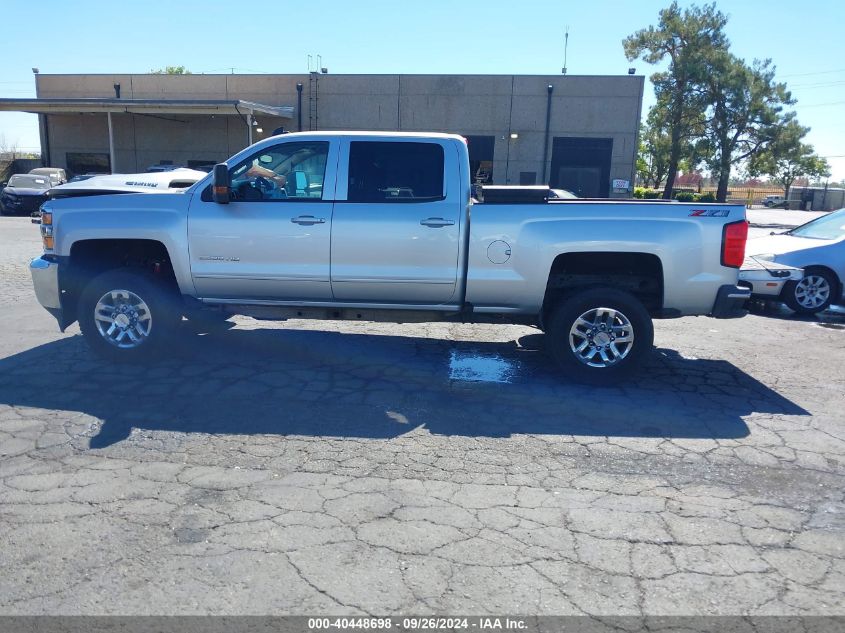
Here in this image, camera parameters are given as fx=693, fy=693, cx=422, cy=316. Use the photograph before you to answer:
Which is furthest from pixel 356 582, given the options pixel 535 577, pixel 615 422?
pixel 615 422

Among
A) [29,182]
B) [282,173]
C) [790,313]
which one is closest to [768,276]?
[790,313]

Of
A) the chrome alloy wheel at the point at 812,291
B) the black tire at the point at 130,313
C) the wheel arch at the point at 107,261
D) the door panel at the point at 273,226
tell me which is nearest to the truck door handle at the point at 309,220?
the door panel at the point at 273,226

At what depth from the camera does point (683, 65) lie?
37875 millimetres

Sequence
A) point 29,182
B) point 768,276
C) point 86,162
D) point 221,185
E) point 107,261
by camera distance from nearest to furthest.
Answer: point 221,185 < point 107,261 < point 768,276 < point 29,182 < point 86,162

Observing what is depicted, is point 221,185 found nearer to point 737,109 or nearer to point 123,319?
point 123,319

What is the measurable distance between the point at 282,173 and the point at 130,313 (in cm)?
196

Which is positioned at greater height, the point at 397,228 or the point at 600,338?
the point at 397,228

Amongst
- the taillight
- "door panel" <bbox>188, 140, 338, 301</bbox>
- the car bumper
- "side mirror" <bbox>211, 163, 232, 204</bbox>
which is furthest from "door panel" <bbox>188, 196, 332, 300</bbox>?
the car bumper

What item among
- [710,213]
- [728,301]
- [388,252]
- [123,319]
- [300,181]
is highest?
[300,181]

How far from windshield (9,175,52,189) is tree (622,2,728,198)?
2964 cm

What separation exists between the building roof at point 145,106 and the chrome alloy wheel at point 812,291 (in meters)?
21.7

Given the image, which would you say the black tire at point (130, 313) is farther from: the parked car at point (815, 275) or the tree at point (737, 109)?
the tree at point (737, 109)

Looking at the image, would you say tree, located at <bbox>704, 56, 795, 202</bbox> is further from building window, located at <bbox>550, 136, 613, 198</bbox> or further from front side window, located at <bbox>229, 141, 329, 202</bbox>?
front side window, located at <bbox>229, 141, 329, 202</bbox>

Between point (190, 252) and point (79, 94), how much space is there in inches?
1282
